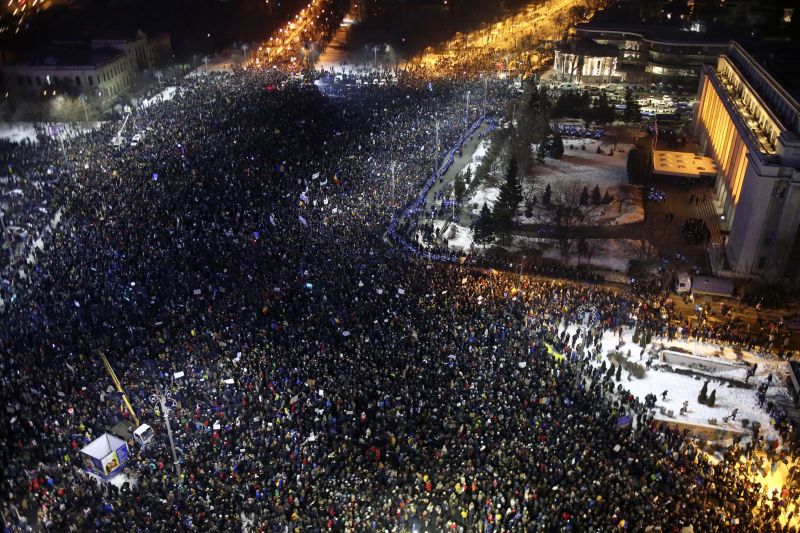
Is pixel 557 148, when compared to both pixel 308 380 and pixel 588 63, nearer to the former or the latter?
pixel 588 63

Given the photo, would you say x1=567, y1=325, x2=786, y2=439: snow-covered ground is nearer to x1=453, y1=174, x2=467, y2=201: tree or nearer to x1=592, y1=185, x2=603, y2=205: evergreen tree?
x1=453, y1=174, x2=467, y2=201: tree

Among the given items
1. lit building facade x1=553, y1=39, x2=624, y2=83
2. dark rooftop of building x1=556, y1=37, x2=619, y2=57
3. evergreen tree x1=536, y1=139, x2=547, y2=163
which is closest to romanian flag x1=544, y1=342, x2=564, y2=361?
evergreen tree x1=536, y1=139, x2=547, y2=163

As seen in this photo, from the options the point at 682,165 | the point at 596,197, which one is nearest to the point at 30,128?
the point at 596,197

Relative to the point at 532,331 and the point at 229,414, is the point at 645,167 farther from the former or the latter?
the point at 229,414

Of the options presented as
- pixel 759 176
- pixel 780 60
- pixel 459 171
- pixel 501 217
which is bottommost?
pixel 459 171

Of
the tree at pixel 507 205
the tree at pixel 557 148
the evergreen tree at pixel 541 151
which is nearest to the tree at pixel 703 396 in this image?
the tree at pixel 507 205

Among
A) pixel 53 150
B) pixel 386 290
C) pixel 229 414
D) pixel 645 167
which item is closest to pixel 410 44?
pixel 645 167

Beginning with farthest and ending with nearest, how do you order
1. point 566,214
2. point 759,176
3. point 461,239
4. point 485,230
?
point 566,214, point 461,239, point 485,230, point 759,176

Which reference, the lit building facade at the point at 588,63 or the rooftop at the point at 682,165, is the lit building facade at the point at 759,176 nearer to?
the rooftop at the point at 682,165
